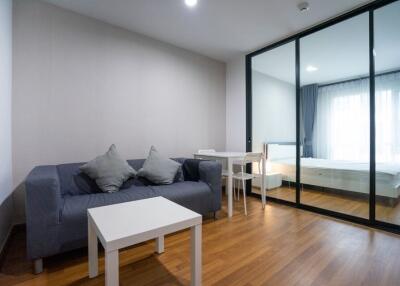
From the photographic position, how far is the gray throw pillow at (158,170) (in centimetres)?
241

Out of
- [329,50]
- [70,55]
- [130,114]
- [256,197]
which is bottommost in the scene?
[256,197]

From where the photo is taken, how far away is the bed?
7.73 ft

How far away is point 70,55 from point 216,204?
2473 millimetres

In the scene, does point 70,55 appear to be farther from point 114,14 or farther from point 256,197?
point 256,197

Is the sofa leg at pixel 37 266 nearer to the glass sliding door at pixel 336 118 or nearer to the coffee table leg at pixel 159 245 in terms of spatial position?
the coffee table leg at pixel 159 245

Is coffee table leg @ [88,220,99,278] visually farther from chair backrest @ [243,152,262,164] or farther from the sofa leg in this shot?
chair backrest @ [243,152,262,164]

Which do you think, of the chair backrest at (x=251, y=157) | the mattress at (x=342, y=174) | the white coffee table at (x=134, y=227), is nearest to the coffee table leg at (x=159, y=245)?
the white coffee table at (x=134, y=227)

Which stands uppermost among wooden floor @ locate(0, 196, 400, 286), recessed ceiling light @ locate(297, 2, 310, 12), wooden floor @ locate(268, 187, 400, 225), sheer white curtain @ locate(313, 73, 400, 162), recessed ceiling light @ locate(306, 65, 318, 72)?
recessed ceiling light @ locate(297, 2, 310, 12)

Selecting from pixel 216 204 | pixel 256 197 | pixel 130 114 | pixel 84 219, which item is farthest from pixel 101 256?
pixel 256 197

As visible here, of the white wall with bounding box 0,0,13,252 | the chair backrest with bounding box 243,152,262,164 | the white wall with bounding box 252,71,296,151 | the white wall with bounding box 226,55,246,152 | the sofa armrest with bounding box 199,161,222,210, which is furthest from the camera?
the white wall with bounding box 226,55,246,152

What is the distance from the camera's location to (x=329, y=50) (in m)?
3.01

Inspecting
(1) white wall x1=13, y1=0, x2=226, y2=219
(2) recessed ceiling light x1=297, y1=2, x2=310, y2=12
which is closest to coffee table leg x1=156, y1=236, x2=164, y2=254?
(1) white wall x1=13, y1=0, x2=226, y2=219

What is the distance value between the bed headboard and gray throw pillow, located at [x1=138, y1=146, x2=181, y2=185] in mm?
1811

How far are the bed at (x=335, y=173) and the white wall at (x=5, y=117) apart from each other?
11.2 ft
